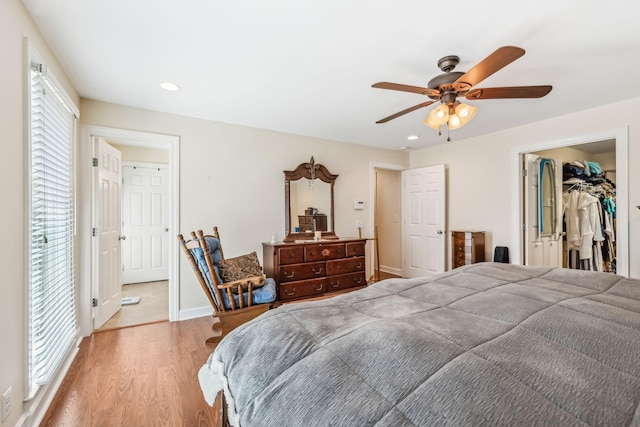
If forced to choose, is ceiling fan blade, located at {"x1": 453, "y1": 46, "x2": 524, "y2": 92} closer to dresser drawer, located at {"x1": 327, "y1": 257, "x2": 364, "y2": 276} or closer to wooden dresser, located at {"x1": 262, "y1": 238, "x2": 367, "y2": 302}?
wooden dresser, located at {"x1": 262, "y1": 238, "x2": 367, "y2": 302}

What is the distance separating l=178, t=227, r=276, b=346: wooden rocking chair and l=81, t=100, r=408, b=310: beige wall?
2.95 ft

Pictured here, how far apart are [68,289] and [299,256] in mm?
2156

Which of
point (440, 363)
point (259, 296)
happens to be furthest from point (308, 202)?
point (440, 363)

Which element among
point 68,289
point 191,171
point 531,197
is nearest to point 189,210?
point 191,171

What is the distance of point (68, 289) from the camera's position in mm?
2389

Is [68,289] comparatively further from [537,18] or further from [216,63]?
[537,18]

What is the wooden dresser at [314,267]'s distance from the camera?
344 centimetres

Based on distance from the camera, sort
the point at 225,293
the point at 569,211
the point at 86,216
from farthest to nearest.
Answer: the point at 569,211 → the point at 86,216 → the point at 225,293

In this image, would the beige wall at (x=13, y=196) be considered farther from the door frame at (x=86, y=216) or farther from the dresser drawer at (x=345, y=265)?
the dresser drawer at (x=345, y=265)

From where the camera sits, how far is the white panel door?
4895 millimetres

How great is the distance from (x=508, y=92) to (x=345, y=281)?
2.75 meters

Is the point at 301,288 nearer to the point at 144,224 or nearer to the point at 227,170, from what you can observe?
the point at 227,170

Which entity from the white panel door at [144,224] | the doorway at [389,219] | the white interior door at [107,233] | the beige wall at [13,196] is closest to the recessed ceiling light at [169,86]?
the beige wall at [13,196]

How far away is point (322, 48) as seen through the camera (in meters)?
2.02
